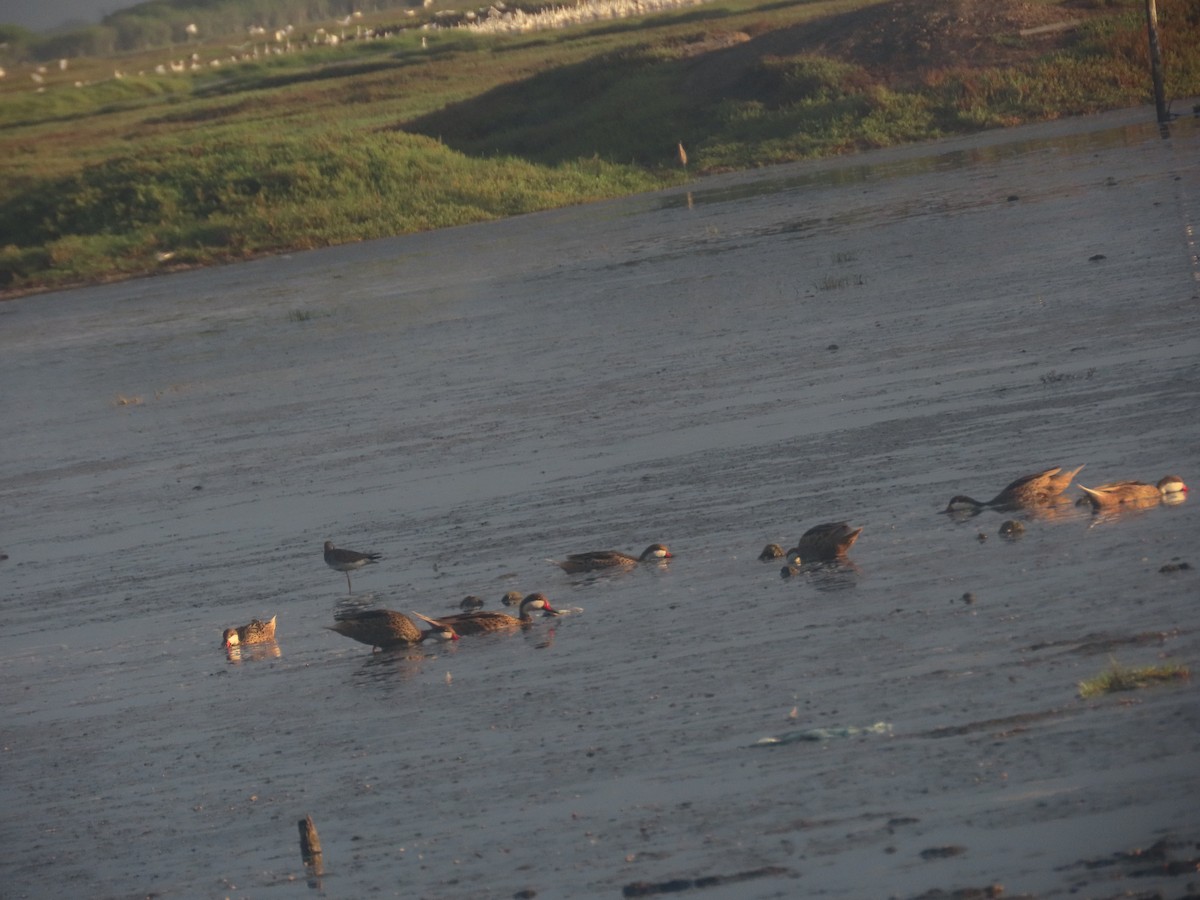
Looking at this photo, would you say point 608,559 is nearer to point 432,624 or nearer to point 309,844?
point 432,624

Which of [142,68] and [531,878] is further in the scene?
[142,68]

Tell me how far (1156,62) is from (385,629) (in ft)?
103

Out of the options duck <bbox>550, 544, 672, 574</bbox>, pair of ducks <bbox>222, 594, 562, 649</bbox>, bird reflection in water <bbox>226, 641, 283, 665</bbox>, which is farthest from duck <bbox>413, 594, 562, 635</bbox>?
bird reflection in water <bbox>226, 641, 283, 665</bbox>

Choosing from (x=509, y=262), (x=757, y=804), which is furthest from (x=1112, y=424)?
(x=509, y=262)

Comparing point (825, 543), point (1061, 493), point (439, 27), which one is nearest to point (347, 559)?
point (825, 543)

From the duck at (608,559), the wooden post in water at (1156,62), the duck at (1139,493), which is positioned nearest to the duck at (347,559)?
the duck at (608,559)

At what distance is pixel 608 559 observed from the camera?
10484mm

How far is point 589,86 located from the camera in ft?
211

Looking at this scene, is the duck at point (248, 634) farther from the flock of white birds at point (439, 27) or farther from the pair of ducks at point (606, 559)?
the flock of white birds at point (439, 27)

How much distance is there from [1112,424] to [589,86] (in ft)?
179

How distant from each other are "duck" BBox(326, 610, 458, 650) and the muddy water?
0.21 m

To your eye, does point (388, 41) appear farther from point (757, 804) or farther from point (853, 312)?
point (757, 804)

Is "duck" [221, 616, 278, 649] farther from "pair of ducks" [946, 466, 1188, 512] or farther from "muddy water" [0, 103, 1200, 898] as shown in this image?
"pair of ducks" [946, 466, 1188, 512]

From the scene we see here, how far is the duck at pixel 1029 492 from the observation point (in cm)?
977
